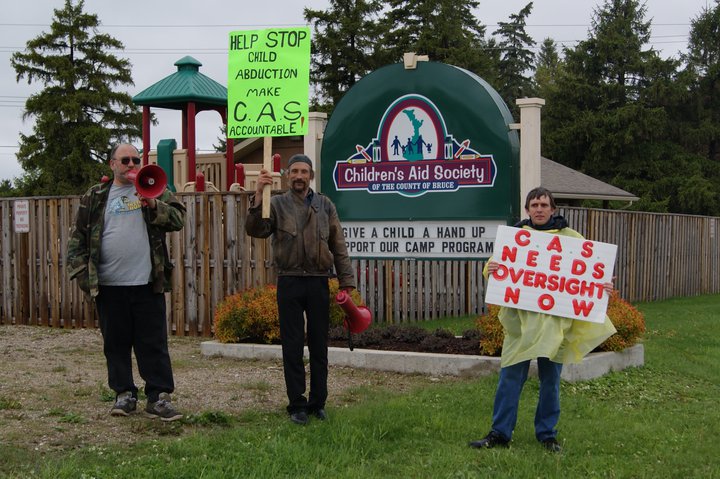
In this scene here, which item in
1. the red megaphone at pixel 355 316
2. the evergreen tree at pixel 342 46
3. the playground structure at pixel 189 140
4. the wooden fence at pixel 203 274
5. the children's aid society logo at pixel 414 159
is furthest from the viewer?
the evergreen tree at pixel 342 46

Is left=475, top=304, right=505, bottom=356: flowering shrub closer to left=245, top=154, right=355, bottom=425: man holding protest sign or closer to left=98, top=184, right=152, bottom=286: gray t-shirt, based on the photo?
left=245, top=154, right=355, bottom=425: man holding protest sign

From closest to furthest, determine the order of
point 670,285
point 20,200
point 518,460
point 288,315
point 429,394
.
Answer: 1. point 518,460
2. point 288,315
3. point 429,394
4. point 20,200
5. point 670,285

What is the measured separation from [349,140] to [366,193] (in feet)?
2.62

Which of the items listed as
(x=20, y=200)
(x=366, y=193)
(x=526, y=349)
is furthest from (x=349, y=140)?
(x=526, y=349)

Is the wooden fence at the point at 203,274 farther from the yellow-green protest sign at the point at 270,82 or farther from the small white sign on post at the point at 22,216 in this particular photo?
the yellow-green protest sign at the point at 270,82

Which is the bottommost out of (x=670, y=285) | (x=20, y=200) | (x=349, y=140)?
(x=670, y=285)

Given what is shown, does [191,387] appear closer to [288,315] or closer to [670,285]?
[288,315]

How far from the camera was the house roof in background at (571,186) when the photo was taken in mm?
26016

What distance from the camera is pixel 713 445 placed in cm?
638

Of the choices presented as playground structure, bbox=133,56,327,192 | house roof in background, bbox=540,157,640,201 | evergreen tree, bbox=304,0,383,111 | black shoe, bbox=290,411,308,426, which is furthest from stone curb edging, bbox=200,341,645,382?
evergreen tree, bbox=304,0,383,111

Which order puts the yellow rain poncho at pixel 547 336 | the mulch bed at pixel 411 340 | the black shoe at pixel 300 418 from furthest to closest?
the mulch bed at pixel 411 340 < the black shoe at pixel 300 418 < the yellow rain poncho at pixel 547 336

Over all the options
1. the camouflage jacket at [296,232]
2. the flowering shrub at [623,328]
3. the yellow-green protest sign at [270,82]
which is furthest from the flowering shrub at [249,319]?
the camouflage jacket at [296,232]

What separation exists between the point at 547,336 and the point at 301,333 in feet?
5.90

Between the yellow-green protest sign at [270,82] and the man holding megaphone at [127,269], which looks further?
the yellow-green protest sign at [270,82]
